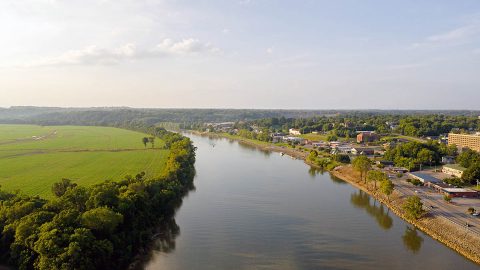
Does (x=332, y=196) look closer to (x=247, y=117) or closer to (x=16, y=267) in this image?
(x=16, y=267)

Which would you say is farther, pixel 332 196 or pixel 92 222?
pixel 332 196

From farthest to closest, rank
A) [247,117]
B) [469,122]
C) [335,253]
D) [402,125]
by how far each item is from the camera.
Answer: [247,117]
[469,122]
[402,125]
[335,253]

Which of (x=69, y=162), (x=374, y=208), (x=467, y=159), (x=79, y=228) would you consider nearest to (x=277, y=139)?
(x=467, y=159)

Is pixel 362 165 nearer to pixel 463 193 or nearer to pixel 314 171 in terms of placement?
pixel 463 193

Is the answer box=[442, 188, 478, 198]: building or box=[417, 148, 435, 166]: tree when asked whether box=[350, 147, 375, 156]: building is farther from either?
box=[442, 188, 478, 198]: building

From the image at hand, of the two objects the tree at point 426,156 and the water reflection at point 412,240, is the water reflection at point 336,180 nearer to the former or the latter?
the tree at point 426,156

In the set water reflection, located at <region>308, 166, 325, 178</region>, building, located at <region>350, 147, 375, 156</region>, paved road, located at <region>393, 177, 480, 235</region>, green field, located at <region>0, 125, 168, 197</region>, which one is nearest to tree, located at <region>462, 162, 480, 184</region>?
paved road, located at <region>393, 177, 480, 235</region>

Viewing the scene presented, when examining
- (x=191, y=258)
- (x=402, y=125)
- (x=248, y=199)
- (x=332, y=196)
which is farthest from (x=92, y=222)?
(x=402, y=125)
